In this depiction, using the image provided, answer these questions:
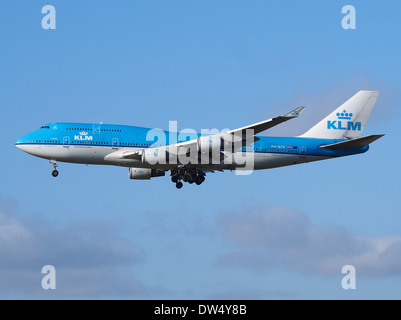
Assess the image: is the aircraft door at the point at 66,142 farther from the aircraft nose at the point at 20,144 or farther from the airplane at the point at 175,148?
the aircraft nose at the point at 20,144

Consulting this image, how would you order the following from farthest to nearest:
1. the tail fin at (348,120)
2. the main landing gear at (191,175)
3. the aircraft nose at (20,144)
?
the tail fin at (348,120) < the main landing gear at (191,175) < the aircraft nose at (20,144)

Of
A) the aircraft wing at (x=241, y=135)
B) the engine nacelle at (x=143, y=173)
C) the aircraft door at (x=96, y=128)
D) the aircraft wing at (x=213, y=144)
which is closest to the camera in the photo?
the aircraft wing at (x=241, y=135)

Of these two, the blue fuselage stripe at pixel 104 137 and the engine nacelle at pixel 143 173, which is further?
the engine nacelle at pixel 143 173

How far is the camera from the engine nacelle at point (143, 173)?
75.0m

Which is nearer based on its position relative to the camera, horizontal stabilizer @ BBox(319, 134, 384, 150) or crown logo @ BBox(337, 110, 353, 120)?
horizontal stabilizer @ BBox(319, 134, 384, 150)

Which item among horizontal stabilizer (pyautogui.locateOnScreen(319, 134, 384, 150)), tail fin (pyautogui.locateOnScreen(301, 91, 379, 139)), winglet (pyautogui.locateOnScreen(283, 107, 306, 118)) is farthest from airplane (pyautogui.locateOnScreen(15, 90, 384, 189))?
winglet (pyautogui.locateOnScreen(283, 107, 306, 118))

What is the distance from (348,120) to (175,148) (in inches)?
740

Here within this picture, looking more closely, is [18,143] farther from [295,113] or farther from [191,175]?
[295,113]

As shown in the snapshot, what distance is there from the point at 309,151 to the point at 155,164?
14706 millimetres

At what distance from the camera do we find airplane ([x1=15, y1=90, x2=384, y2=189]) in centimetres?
6890

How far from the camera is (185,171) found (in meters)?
71.9

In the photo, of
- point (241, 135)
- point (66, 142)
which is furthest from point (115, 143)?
point (241, 135)

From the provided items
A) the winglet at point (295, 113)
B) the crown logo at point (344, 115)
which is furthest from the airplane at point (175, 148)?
the crown logo at point (344, 115)

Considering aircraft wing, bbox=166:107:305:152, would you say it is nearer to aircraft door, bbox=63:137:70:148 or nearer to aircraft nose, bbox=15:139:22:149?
aircraft door, bbox=63:137:70:148
